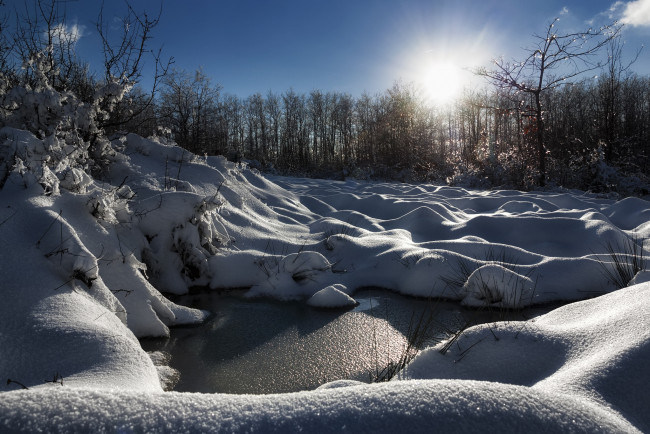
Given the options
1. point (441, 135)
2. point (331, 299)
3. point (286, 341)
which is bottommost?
point (286, 341)

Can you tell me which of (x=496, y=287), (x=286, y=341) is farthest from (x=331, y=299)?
(x=496, y=287)

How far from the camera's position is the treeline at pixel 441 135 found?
387 inches

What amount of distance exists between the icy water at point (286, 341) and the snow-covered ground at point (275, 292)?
0.17 meters

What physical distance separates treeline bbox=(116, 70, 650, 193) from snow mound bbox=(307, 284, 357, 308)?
3203 mm

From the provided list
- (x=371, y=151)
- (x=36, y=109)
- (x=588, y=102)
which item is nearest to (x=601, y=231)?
(x=36, y=109)

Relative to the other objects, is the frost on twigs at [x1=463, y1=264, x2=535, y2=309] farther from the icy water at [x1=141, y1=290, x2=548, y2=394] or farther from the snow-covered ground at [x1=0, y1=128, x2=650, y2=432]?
the icy water at [x1=141, y1=290, x2=548, y2=394]

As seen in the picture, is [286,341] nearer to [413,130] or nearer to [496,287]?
[496,287]

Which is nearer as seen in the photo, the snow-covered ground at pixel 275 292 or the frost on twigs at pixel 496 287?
the snow-covered ground at pixel 275 292

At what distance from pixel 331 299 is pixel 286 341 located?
693mm

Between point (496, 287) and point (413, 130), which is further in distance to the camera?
point (413, 130)

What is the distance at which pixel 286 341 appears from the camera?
8.29 feet

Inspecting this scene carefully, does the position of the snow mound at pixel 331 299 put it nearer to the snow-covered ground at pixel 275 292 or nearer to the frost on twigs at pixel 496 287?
the snow-covered ground at pixel 275 292

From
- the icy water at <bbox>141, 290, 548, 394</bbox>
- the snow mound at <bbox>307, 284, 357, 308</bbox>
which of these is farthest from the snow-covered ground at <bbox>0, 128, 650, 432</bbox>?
the icy water at <bbox>141, 290, 548, 394</bbox>

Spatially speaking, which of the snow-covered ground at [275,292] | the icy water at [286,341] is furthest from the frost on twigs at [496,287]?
the icy water at [286,341]
